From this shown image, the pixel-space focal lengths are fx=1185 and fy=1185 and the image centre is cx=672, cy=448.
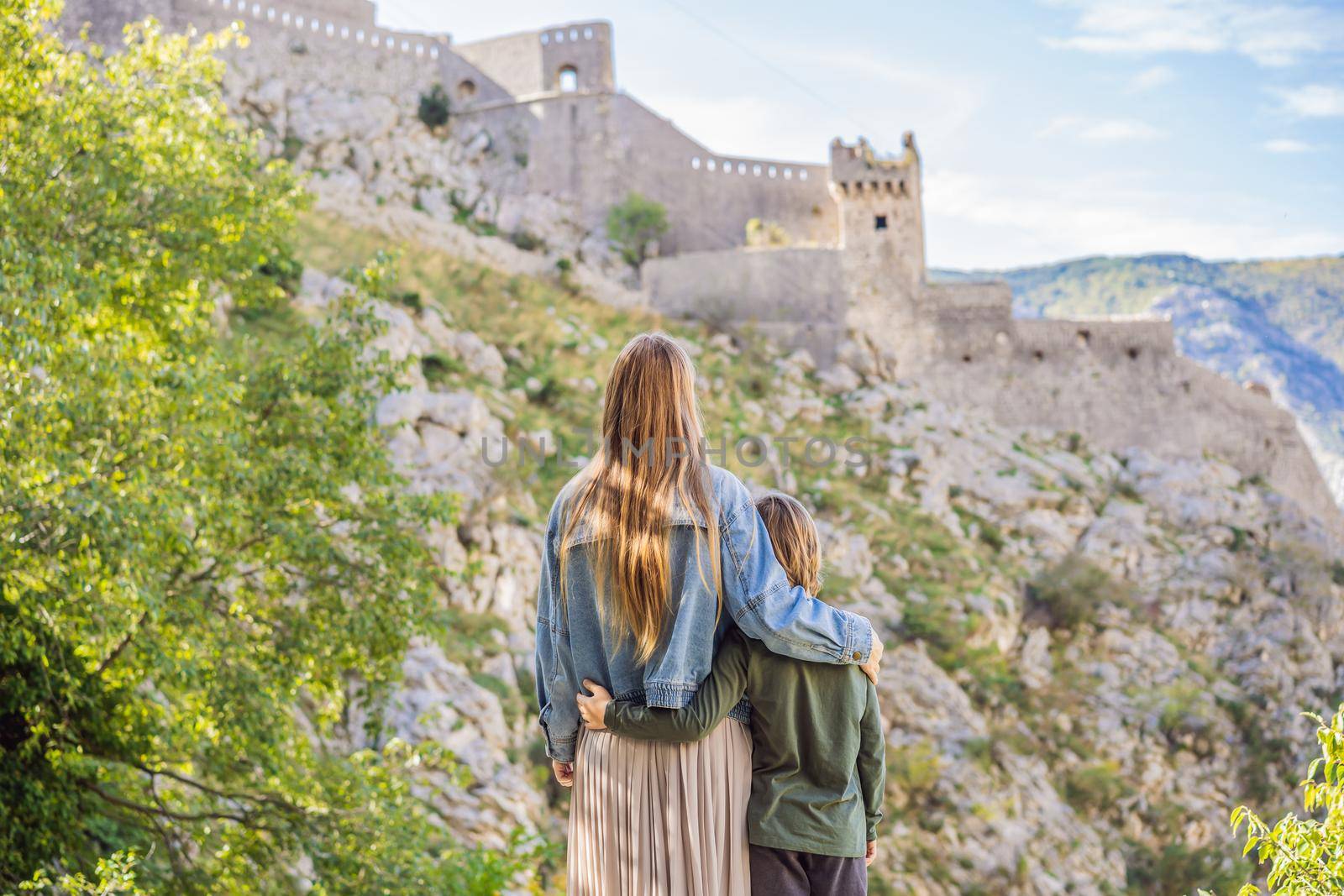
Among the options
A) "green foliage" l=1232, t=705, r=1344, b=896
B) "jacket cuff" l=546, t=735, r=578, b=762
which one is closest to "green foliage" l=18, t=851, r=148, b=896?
"jacket cuff" l=546, t=735, r=578, b=762

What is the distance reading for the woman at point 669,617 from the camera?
9.49 feet

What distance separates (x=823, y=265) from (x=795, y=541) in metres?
23.9

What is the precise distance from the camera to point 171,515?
6840 mm

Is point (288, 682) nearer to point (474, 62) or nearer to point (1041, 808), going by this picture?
point (1041, 808)

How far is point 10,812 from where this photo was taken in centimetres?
667

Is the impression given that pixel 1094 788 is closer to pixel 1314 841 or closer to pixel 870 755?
pixel 1314 841

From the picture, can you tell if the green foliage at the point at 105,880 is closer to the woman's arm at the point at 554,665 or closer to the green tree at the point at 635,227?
the woman's arm at the point at 554,665

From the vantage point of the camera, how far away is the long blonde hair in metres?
2.92

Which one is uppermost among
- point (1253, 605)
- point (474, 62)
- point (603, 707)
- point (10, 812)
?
point (474, 62)

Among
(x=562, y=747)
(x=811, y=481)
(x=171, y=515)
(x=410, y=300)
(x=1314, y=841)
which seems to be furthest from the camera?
(x=811, y=481)

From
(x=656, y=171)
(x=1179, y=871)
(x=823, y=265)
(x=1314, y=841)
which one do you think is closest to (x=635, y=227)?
(x=656, y=171)

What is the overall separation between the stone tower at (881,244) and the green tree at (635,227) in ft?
14.5

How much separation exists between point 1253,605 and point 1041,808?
28.9ft

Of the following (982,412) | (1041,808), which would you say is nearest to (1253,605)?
(982,412)
